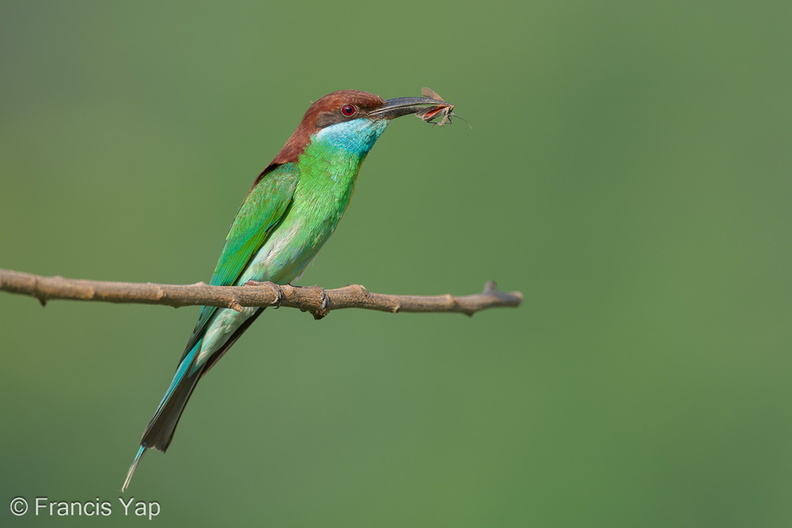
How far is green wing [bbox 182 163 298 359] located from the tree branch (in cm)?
17

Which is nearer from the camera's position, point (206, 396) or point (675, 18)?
point (206, 396)

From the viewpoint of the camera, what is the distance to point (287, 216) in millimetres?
2832

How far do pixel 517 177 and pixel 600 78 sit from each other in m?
0.82

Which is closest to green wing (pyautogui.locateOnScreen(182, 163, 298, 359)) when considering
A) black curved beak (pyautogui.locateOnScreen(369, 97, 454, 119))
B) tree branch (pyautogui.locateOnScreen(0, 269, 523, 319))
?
tree branch (pyautogui.locateOnScreen(0, 269, 523, 319))

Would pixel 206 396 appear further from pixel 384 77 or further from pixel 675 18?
pixel 675 18

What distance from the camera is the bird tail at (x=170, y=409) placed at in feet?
8.79

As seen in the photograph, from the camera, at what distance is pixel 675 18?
507cm

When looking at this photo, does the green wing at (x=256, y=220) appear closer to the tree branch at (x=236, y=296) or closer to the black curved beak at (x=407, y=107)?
the tree branch at (x=236, y=296)

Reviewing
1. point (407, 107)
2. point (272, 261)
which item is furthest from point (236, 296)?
point (407, 107)

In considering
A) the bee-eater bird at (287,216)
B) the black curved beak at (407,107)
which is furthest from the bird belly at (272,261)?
the black curved beak at (407,107)

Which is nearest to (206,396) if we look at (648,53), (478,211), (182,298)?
(478,211)

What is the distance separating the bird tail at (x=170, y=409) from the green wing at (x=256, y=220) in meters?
0.06

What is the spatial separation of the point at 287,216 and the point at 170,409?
0.71m

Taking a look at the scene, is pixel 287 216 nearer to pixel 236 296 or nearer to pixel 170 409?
pixel 170 409
